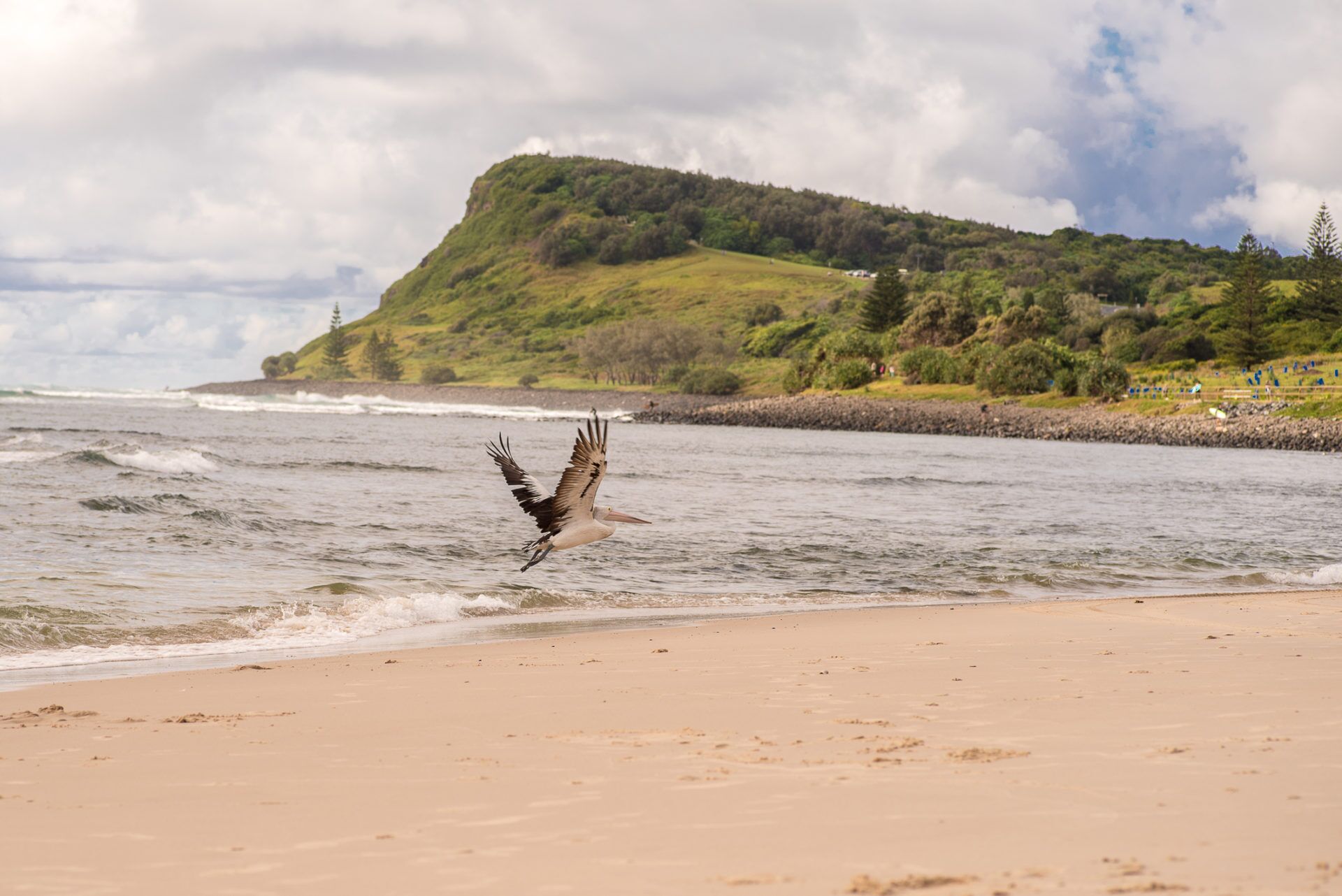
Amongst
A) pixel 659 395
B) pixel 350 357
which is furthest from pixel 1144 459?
pixel 350 357

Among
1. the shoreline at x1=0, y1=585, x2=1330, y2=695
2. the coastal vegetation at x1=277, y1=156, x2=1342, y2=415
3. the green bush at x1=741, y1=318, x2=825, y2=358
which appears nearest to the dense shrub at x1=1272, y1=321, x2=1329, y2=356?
the coastal vegetation at x1=277, y1=156, x2=1342, y2=415

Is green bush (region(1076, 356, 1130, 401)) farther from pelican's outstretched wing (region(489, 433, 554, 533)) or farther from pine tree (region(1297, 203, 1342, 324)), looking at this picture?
pelican's outstretched wing (region(489, 433, 554, 533))

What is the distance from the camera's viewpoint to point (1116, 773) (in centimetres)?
515

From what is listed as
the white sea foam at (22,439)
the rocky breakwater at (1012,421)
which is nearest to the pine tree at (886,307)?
the rocky breakwater at (1012,421)

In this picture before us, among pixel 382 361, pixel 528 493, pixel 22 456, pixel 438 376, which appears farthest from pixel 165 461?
pixel 382 361

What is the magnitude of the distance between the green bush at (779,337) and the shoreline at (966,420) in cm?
1985

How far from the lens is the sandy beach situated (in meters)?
4.09

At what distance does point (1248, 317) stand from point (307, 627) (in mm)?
79887

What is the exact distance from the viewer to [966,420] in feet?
236

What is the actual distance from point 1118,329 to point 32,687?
93.5 meters

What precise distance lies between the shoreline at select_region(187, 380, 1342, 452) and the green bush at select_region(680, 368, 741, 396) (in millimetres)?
3256

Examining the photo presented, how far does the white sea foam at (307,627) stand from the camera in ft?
32.2

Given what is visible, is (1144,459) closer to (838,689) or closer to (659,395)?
(838,689)

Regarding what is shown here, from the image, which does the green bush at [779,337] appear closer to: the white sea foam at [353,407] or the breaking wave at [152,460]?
the white sea foam at [353,407]
